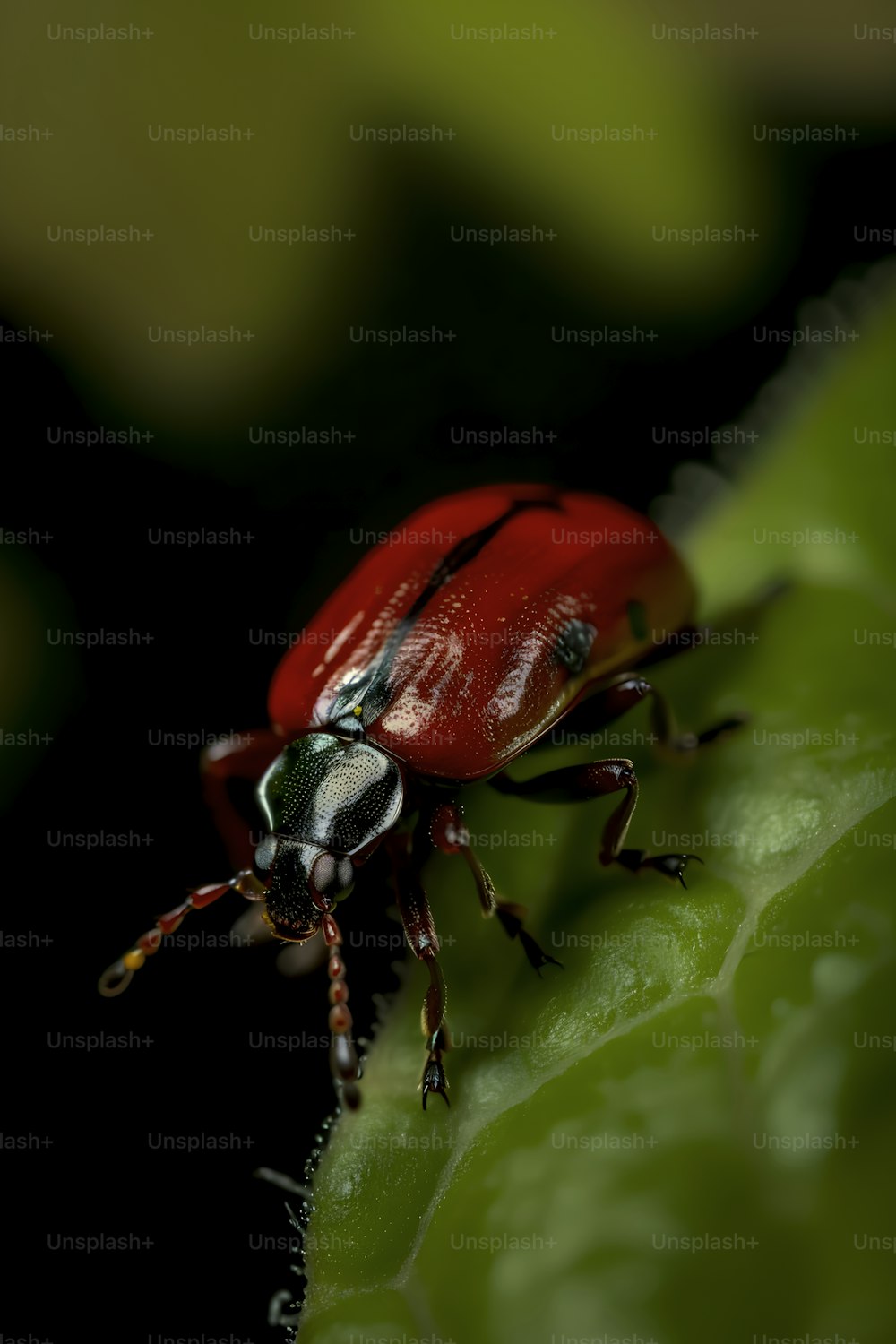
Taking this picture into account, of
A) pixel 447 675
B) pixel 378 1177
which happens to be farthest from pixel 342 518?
pixel 378 1177

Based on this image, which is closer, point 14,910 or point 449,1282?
point 449,1282

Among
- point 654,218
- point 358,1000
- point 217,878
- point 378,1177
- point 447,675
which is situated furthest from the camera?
point 217,878

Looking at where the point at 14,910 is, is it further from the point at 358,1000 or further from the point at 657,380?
the point at 657,380

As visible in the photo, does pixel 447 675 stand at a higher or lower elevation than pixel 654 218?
lower

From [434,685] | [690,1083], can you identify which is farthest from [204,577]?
[690,1083]

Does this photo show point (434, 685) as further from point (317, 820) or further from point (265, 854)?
point (265, 854)

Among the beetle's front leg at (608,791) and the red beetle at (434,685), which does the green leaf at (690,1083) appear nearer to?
the beetle's front leg at (608,791)

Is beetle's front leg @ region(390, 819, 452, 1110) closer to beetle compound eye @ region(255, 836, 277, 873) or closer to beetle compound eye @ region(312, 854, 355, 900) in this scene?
beetle compound eye @ region(312, 854, 355, 900)
